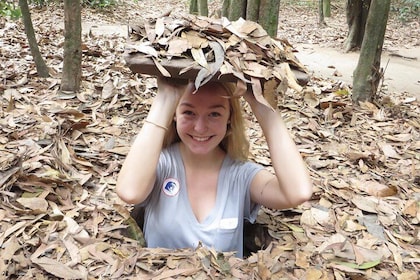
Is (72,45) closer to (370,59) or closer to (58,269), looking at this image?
(58,269)

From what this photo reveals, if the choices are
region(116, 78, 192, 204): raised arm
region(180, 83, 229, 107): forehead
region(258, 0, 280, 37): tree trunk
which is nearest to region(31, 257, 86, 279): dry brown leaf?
region(116, 78, 192, 204): raised arm

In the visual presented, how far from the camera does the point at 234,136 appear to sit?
7.57ft

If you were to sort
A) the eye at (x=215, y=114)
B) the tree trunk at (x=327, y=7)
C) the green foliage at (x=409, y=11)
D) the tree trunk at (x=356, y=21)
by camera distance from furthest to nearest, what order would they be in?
the tree trunk at (x=327, y=7), the green foliage at (x=409, y=11), the tree trunk at (x=356, y=21), the eye at (x=215, y=114)

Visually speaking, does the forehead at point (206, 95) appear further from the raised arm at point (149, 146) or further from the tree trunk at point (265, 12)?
the tree trunk at point (265, 12)

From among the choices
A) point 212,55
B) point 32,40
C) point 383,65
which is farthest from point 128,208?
point 383,65

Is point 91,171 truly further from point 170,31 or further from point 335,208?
point 335,208

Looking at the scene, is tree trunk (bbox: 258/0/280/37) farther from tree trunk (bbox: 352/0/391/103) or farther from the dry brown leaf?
the dry brown leaf

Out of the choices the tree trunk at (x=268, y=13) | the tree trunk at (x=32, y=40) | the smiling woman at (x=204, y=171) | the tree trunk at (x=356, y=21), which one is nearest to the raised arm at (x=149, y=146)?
the smiling woman at (x=204, y=171)

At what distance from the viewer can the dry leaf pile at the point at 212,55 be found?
1.79 metres

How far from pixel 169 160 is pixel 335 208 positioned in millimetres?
1017

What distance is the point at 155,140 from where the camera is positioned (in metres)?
2.05

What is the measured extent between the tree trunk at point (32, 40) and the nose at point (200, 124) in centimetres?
291

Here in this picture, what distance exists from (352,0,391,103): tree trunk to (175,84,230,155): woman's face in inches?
103

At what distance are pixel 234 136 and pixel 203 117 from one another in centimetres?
29
